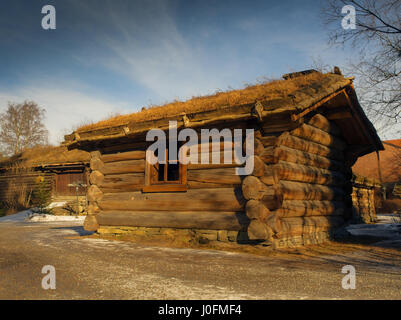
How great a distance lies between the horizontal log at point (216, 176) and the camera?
6.98m

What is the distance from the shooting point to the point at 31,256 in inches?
225

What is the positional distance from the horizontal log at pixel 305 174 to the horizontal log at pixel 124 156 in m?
3.41

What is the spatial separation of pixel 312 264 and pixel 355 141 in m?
7.18

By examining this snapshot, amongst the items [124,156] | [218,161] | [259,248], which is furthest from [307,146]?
[124,156]

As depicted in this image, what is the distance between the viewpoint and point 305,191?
7.89 m

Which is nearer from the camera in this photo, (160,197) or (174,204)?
(174,204)

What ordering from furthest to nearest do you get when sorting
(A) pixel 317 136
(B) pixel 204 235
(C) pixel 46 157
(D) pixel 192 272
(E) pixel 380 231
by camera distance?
1. (C) pixel 46 157
2. (E) pixel 380 231
3. (A) pixel 317 136
4. (B) pixel 204 235
5. (D) pixel 192 272

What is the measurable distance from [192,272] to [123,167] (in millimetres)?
4850

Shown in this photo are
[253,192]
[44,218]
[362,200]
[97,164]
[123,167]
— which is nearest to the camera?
[253,192]

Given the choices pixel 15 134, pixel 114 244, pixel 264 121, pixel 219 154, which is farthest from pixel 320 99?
pixel 15 134

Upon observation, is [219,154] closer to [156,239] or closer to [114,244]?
[156,239]

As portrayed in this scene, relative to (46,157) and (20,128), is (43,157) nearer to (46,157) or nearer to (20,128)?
(46,157)

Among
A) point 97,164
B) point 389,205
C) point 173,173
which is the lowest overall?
point 389,205

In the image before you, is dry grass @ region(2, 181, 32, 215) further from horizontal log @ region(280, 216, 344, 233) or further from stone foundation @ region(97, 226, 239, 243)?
horizontal log @ region(280, 216, 344, 233)
